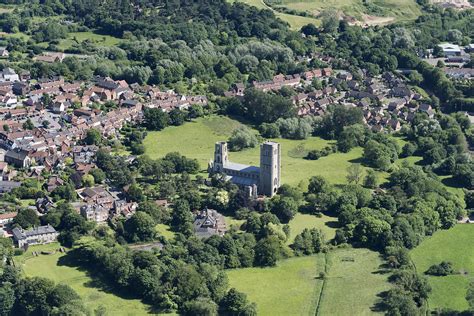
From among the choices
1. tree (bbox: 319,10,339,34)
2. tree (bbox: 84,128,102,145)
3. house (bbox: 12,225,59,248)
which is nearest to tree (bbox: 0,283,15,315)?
house (bbox: 12,225,59,248)

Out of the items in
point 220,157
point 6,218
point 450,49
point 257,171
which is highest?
point 450,49

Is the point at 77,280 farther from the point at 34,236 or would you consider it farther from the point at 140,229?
the point at 140,229

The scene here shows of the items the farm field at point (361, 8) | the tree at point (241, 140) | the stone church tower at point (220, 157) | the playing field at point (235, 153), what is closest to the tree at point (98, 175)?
the playing field at point (235, 153)

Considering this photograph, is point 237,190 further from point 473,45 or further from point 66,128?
point 473,45

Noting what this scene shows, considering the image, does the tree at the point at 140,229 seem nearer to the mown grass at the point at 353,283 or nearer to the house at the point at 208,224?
the house at the point at 208,224

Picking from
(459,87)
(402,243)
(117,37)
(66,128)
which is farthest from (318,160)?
(117,37)

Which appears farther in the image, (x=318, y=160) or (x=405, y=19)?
(x=405, y=19)

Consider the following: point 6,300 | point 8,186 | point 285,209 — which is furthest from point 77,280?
point 285,209
